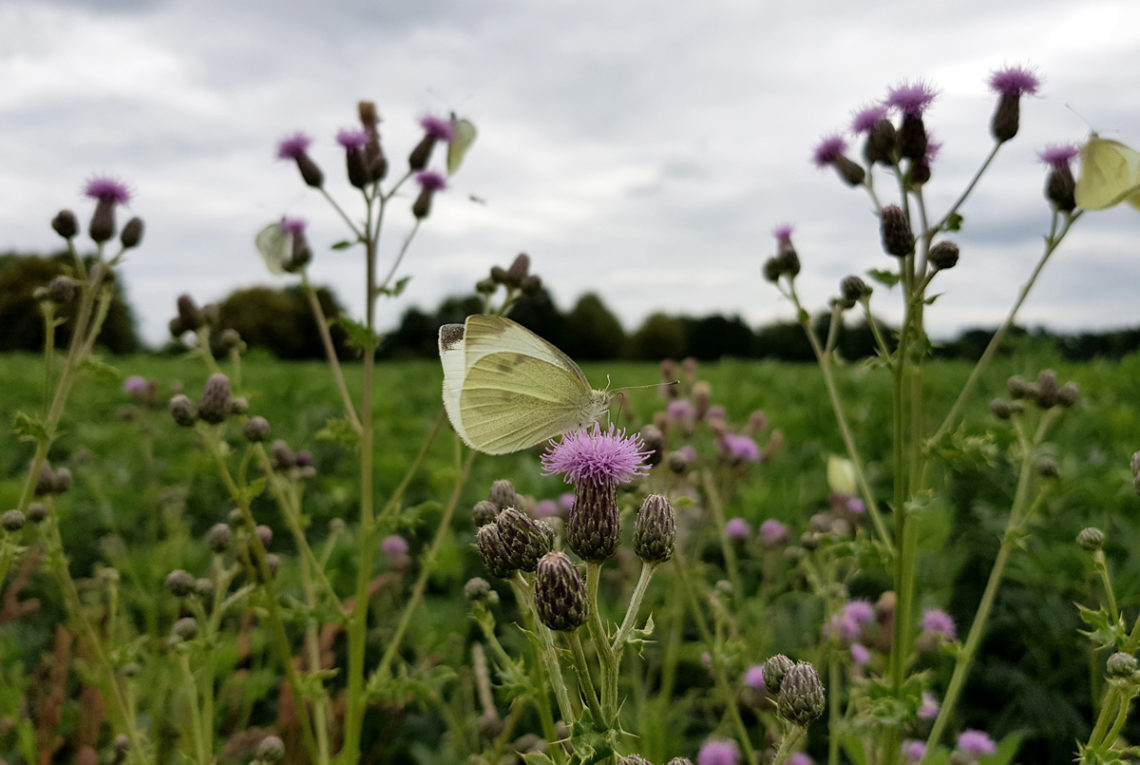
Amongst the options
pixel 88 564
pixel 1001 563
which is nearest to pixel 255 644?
pixel 88 564

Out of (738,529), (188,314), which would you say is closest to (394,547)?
(188,314)

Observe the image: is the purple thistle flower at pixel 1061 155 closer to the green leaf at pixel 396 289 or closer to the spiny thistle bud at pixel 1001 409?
the spiny thistle bud at pixel 1001 409

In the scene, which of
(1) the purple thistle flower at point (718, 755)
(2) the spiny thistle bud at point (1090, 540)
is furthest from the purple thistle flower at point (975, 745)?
(2) the spiny thistle bud at point (1090, 540)

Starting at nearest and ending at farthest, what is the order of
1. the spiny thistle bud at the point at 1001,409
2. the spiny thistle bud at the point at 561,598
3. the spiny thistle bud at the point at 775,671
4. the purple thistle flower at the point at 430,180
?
the spiny thistle bud at the point at 561,598, the spiny thistle bud at the point at 775,671, the spiny thistle bud at the point at 1001,409, the purple thistle flower at the point at 430,180

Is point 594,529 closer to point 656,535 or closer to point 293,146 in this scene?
point 656,535

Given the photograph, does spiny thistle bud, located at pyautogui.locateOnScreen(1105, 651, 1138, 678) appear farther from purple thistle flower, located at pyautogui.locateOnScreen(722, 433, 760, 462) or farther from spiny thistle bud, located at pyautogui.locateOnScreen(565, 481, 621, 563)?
purple thistle flower, located at pyautogui.locateOnScreen(722, 433, 760, 462)

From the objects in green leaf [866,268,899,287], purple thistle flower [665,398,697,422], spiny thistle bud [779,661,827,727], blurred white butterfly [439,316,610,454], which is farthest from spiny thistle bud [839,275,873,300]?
spiny thistle bud [779,661,827,727]
